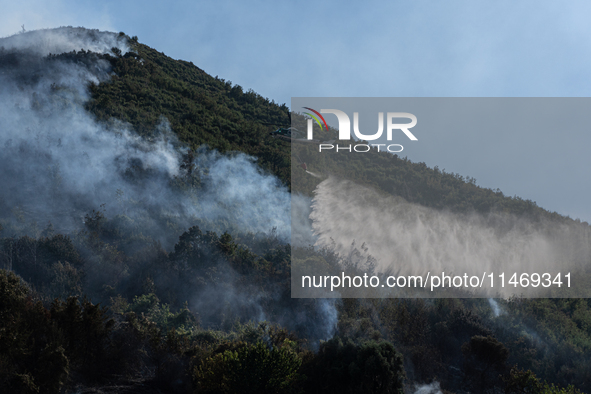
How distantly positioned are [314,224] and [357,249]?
484 cm

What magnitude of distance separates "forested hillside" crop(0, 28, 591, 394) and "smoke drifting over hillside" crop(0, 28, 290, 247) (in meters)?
0.15

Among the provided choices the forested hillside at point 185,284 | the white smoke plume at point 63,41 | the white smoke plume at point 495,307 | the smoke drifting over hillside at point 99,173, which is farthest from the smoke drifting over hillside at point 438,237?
the white smoke plume at point 63,41

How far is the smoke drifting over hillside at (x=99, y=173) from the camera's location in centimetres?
3400

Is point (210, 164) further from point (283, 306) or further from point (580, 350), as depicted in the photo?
point (580, 350)

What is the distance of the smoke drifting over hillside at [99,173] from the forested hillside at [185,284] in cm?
15

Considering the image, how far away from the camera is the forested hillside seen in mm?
20281

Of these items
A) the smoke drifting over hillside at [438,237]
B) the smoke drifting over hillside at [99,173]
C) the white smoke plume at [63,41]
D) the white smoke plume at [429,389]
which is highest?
the white smoke plume at [63,41]

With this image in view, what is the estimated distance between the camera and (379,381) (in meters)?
19.7

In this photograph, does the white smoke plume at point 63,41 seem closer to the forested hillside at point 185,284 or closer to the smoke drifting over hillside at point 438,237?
the forested hillside at point 185,284

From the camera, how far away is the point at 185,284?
3009 centimetres

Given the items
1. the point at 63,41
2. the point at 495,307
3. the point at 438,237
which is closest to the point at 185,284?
the point at 495,307

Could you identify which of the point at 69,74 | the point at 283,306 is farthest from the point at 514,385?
the point at 69,74

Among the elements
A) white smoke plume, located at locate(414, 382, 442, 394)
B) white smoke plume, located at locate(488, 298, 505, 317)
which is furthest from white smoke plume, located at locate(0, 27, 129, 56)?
white smoke plume, located at locate(488, 298, 505, 317)

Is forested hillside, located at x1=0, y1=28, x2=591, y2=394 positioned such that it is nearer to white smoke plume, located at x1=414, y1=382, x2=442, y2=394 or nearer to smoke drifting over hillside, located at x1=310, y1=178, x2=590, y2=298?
white smoke plume, located at x1=414, y1=382, x2=442, y2=394
